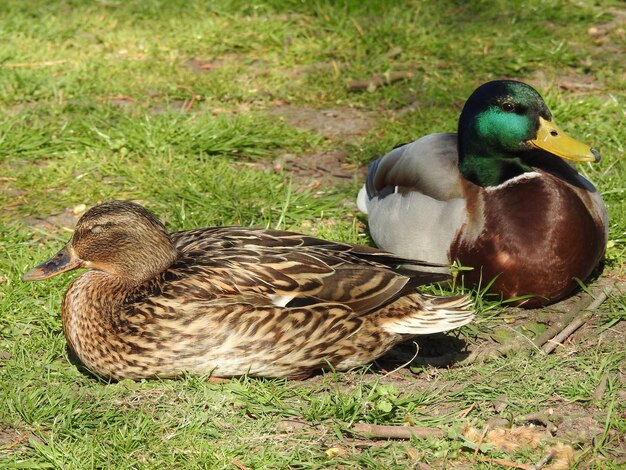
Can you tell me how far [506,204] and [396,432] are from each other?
145 cm

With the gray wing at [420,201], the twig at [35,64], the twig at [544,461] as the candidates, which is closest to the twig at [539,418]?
the twig at [544,461]

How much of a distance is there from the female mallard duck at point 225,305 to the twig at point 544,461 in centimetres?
70

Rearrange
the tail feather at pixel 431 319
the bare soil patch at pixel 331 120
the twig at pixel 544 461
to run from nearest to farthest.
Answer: the twig at pixel 544 461, the tail feather at pixel 431 319, the bare soil patch at pixel 331 120

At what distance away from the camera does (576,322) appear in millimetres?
4473

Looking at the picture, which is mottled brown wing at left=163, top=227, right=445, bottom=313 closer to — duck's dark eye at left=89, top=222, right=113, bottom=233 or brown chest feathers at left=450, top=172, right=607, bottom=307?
duck's dark eye at left=89, top=222, right=113, bottom=233

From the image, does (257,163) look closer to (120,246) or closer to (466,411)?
(120,246)

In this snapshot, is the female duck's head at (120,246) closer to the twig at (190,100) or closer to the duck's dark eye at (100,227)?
the duck's dark eye at (100,227)

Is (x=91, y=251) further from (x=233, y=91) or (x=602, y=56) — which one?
(x=602, y=56)

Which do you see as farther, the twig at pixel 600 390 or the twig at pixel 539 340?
the twig at pixel 539 340

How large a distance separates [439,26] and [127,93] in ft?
7.87

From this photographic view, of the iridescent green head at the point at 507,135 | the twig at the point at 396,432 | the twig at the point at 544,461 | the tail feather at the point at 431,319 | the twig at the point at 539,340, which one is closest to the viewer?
the twig at the point at 544,461

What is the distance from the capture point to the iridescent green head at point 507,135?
4.69 meters

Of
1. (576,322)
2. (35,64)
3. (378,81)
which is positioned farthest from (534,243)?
(35,64)

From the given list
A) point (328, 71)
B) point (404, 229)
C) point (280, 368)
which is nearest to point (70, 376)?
point (280, 368)
